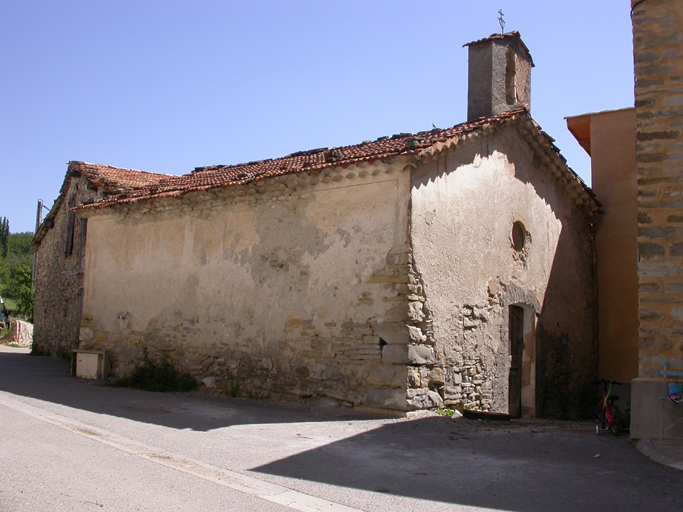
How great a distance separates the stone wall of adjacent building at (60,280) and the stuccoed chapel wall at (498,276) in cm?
1253

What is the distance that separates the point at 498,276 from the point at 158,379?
6.63m

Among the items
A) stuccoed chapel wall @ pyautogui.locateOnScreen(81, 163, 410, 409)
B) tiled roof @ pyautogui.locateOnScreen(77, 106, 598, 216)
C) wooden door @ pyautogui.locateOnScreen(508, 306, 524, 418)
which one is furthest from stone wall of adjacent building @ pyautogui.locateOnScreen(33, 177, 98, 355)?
wooden door @ pyautogui.locateOnScreen(508, 306, 524, 418)

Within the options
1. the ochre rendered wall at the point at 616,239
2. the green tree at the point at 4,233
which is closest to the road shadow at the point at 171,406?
the ochre rendered wall at the point at 616,239

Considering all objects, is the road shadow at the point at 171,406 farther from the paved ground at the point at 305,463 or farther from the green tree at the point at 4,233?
the green tree at the point at 4,233

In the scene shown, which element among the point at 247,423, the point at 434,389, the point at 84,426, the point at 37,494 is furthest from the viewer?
the point at 434,389

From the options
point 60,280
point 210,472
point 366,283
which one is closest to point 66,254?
point 60,280

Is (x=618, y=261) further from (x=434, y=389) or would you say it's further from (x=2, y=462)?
(x=2, y=462)

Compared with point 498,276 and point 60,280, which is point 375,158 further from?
point 60,280

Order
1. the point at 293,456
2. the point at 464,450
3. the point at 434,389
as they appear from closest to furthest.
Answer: the point at 293,456 → the point at 464,450 → the point at 434,389

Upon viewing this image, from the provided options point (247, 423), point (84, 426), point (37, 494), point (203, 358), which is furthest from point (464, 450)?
point (203, 358)

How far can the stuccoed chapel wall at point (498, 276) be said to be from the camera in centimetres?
895

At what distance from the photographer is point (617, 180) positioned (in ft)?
46.4

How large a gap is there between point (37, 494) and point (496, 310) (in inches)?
313

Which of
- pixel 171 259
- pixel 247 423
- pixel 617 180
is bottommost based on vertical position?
pixel 247 423
